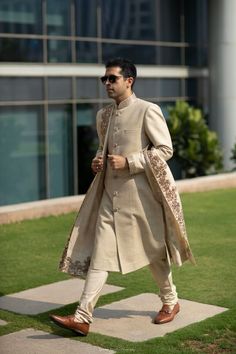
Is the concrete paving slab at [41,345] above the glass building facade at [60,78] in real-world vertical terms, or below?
below

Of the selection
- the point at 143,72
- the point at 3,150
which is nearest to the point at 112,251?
the point at 3,150

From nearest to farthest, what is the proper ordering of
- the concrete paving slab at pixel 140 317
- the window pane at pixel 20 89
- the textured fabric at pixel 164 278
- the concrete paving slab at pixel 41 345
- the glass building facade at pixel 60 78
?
the concrete paving slab at pixel 41 345 → the concrete paving slab at pixel 140 317 → the textured fabric at pixel 164 278 → the window pane at pixel 20 89 → the glass building facade at pixel 60 78

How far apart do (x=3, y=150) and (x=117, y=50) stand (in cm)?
394

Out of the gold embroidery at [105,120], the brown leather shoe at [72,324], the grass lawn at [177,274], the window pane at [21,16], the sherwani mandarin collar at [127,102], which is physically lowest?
the grass lawn at [177,274]

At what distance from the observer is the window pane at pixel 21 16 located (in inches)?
608

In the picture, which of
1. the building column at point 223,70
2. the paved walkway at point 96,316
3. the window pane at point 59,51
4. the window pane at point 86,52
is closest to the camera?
the paved walkway at point 96,316

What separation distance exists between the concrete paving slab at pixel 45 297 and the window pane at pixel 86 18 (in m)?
10.3

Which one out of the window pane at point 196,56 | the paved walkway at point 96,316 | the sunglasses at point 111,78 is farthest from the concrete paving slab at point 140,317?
the window pane at point 196,56

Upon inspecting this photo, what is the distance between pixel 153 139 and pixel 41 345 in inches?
67.9

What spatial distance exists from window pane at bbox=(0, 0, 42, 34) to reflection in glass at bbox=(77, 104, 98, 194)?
2.16 m

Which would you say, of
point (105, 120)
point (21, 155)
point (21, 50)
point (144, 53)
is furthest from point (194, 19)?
point (105, 120)

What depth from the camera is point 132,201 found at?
19.5 ft

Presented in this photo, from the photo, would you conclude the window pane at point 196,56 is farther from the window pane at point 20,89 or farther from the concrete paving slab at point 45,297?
the concrete paving slab at point 45,297

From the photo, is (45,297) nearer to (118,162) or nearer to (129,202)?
(129,202)
